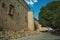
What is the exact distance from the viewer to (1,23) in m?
14.2

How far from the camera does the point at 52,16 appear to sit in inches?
910

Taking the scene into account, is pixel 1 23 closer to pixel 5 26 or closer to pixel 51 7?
pixel 5 26

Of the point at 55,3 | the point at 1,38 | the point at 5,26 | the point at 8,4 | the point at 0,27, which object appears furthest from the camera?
the point at 55,3

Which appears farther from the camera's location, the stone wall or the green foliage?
the stone wall

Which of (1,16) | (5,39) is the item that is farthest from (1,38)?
(1,16)

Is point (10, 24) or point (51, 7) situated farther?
point (51, 7)

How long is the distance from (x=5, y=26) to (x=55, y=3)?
1587 centimetres

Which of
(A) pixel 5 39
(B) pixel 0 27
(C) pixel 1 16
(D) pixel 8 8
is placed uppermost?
(D) pixel 8 8

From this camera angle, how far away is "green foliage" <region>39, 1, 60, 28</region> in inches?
847

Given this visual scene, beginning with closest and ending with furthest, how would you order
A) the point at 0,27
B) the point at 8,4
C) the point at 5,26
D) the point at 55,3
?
the point at 0,27, the point at 5,26, the point at 8,4, the point at 55,3

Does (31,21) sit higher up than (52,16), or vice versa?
(52,16)

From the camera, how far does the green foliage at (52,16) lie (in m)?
21.5

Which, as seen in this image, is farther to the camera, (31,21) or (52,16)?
(31,21)

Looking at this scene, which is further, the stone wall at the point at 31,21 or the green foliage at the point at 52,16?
the stone wall at the point at 31,21
